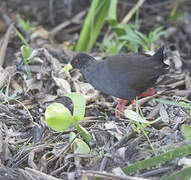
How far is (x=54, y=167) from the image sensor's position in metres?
3.11

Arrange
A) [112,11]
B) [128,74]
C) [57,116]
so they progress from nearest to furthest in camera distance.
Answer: [57,116] < [128,74] < [112,11]

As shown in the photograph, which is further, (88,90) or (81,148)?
(88,90)

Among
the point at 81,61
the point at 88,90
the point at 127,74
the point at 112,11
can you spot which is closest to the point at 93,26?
the point at 112,11

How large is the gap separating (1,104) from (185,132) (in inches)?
73.6

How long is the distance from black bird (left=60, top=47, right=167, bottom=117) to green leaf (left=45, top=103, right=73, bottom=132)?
0.88 metres

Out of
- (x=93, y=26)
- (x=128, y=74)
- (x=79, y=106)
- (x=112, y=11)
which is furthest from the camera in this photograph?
(x=93, y=26)

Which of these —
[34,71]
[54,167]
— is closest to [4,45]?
[34,71]

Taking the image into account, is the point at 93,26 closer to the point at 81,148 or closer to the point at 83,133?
the point at 83,133

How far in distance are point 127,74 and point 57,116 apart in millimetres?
1163

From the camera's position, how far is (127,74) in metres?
3.87

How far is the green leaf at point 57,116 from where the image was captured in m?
2.97

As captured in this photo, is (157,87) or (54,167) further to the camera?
(157,87)

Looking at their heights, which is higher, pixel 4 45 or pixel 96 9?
pixel 96 9

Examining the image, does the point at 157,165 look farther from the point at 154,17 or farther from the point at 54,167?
the point at 154,17
